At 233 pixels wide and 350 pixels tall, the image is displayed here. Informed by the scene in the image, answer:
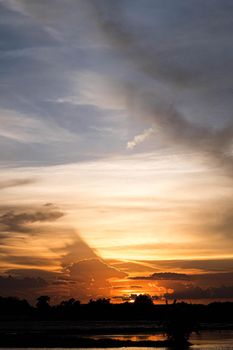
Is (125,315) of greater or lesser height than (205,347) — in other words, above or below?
above

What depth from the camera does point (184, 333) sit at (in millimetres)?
74375

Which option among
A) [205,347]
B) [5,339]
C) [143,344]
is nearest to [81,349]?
[143,344]

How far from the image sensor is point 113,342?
72688mm

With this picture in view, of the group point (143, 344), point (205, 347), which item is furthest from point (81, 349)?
point (205, 347)

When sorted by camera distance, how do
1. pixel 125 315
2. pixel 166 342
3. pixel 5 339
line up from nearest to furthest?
pixel 166 342
pixel 5 339
pixel 125 315

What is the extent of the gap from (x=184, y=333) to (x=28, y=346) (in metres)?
19.7

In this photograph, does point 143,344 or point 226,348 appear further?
point 143,344

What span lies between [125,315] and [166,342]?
418 feet

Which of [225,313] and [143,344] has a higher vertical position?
[225,313]

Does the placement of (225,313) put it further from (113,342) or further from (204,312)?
(113,342)

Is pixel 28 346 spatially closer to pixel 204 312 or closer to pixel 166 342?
pixel 166 342

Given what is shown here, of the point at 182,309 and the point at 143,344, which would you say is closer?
the point at 143,344

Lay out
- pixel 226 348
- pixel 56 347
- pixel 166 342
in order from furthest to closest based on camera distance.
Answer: pixel 166 342
pixel 56 347
pixel 226 348

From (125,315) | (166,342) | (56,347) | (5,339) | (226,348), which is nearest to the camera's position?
(226,348)
